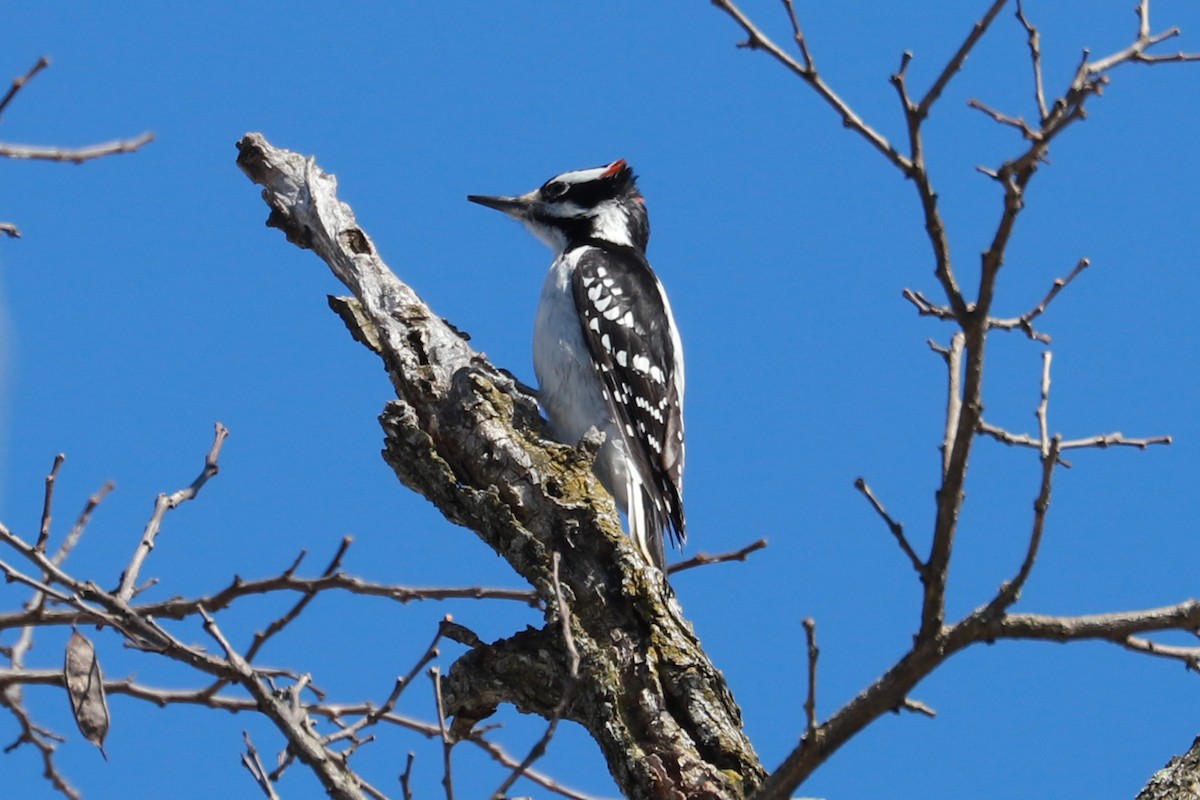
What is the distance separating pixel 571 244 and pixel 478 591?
2751 millimetres

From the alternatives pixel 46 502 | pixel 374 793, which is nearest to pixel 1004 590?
pixel 374 793

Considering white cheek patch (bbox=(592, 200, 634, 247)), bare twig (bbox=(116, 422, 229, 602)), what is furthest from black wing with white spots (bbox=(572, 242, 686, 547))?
bare twig (bbox=(116, 422, 229, 602))

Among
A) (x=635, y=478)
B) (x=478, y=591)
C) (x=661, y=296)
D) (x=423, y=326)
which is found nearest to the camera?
(x=478, y=591)

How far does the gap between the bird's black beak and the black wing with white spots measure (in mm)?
714

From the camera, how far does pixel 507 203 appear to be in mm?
6711

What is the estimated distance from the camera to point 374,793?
3287 millimetres

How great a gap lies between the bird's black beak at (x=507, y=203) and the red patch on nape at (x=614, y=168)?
417mm

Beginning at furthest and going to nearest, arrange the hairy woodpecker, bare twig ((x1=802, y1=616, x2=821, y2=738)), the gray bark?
the hairy woodpecker → the gray bark → bare twig ((x1=802, y1=616, x2=821, y2=738))

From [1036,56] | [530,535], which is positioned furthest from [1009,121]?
[530,535]

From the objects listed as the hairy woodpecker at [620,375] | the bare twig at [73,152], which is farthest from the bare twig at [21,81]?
the hairy woodpecker at [620,375]

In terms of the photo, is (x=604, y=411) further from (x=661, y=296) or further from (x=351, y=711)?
(x=351, y=711)

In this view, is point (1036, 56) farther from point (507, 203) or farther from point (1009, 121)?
point (507, 203)

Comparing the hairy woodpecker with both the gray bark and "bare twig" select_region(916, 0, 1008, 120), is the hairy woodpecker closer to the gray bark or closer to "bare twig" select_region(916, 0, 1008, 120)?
the gray bark

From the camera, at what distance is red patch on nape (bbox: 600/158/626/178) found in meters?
6.70
